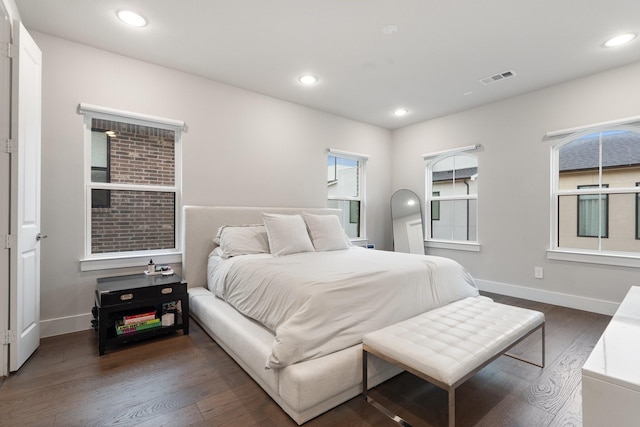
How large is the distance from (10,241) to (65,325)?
115 cm

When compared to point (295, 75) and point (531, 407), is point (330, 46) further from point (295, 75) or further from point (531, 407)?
point (531, 407)

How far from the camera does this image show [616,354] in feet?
3.82

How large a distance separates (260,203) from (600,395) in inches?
139

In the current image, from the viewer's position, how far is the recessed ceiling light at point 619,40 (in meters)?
2.64

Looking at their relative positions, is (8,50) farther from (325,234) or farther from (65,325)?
(325,234)

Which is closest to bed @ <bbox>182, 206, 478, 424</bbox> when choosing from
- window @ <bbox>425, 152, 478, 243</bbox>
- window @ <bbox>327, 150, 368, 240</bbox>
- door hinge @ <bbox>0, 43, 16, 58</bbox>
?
window @ <bbox>327, 150, 368, 240</bbox>

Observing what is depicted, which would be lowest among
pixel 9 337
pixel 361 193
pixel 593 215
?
pixel 9 337

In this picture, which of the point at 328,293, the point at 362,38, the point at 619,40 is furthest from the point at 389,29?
the point at 328,293

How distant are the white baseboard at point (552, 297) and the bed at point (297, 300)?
5.87 ft

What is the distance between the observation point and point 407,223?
518cm

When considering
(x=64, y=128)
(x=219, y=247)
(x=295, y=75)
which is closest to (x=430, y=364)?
(x=219, y=247)

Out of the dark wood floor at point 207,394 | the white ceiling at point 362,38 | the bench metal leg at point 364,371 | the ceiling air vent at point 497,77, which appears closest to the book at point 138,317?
the dark wood floor at point 207,394

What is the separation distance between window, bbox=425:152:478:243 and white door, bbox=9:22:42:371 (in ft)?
16.3

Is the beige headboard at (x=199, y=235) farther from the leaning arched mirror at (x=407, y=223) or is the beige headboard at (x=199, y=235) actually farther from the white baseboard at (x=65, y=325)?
the leaning arched mirror at (x=407, y=223)
